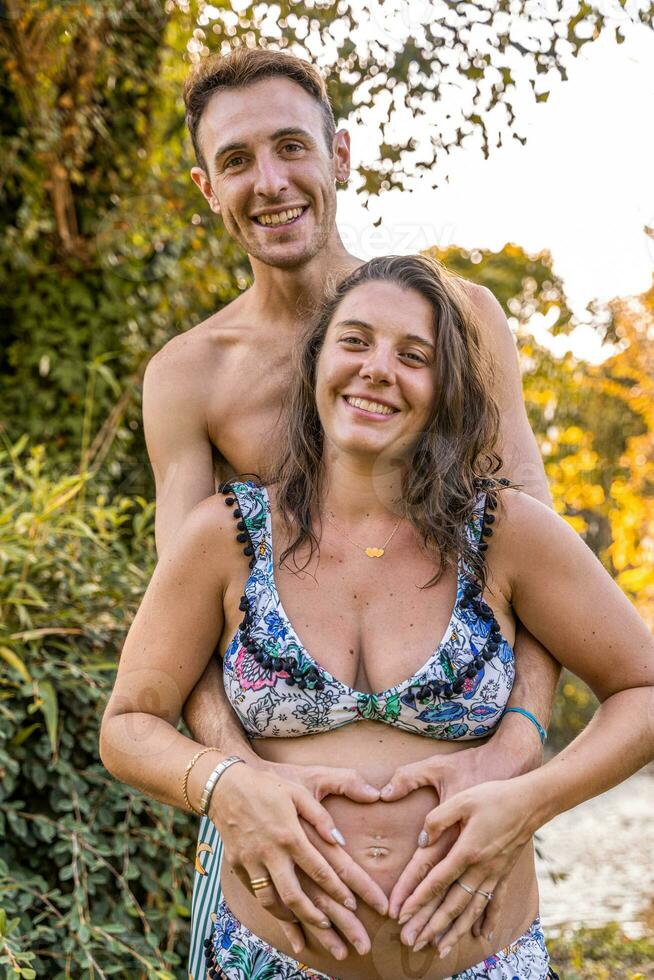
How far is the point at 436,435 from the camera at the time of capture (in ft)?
6.90

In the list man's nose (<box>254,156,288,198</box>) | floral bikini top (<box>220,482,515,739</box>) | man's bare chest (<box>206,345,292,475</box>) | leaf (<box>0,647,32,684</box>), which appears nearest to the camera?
floral bikini top (<box>220,482,515,739</box>)

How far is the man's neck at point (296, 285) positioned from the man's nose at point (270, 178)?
0.19 metres

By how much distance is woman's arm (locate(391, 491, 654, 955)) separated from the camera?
1.78 meters

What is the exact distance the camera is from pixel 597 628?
193 centimetres

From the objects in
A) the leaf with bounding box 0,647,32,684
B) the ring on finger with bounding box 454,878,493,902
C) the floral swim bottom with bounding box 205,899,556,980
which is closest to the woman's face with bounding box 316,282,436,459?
the ring on finger with bounding box 454,878,493,902

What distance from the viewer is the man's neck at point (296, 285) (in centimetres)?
249

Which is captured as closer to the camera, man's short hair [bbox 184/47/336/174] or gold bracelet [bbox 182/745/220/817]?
gold bracelet [bbox 182/745/220/817]

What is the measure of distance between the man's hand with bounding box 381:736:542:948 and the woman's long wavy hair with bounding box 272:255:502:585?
1.05ft

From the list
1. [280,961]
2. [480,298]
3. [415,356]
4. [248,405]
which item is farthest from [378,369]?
[280,961]

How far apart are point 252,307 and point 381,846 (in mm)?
1332

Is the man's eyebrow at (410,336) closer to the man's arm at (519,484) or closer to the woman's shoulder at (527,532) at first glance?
the man's arm at (519,484)

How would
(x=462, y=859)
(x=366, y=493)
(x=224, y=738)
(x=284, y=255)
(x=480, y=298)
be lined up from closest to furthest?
1. (x=462, y=859)
2. (x=224, y=738)
3. (x=366, y=493)
4. (x=480, y=298)
5. (x=284, y=255)

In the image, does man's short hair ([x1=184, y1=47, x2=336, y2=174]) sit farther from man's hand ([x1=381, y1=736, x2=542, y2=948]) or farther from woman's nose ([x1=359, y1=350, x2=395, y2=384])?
man's hand ([x1=381, y1=736, x2=542, y2=948])

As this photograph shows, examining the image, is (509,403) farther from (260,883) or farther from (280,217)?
(260,883)
